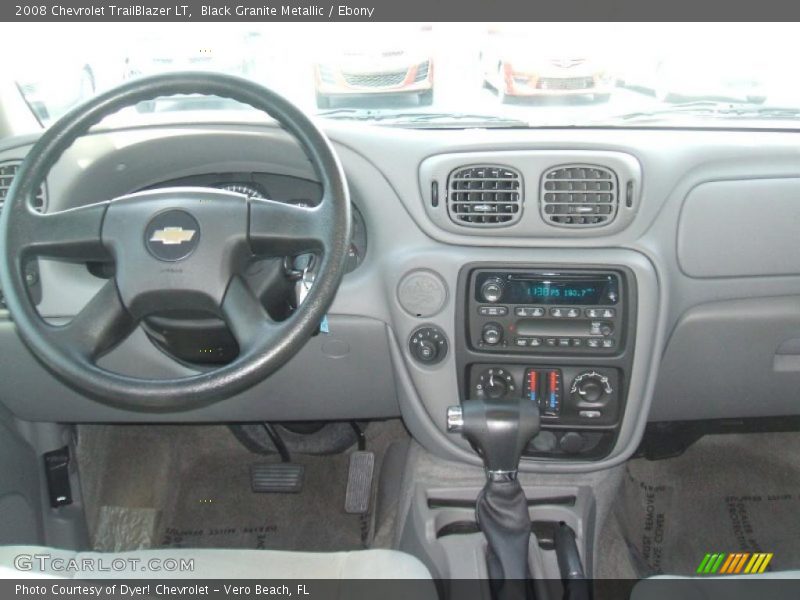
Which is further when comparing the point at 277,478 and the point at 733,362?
the point at 277,478

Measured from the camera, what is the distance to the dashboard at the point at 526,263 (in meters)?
1.67

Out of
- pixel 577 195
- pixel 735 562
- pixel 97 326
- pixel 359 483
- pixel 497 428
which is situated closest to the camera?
pixel 97 326

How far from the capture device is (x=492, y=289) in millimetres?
1716

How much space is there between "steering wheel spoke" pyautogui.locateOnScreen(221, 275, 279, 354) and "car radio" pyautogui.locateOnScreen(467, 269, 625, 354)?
58cm

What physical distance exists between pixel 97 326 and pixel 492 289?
0.86 m

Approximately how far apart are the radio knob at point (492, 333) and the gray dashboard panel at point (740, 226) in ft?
1.52

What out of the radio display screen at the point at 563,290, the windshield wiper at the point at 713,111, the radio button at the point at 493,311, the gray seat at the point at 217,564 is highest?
the windshield wiper at the point at 713,111

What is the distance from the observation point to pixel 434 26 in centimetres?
187

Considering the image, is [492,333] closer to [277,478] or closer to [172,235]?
[172,235]

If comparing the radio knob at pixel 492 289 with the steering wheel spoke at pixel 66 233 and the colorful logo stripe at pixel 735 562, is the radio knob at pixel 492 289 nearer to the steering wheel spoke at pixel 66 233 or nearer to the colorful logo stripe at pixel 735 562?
the steering wheel spoke at pixel 66 233

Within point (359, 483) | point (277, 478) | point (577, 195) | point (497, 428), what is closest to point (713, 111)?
point (577, 195)

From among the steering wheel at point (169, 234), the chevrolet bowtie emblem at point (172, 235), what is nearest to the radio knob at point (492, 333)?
the steering wheel at point (169, 234)

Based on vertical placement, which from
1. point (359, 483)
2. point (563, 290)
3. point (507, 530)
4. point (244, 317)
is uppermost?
point (244, 317)

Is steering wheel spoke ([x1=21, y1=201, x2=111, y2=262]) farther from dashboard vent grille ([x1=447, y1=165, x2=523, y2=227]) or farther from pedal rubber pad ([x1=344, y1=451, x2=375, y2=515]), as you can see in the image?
pedal rubber pad ([x1=344, y1=451, x2=375, y2=515])
